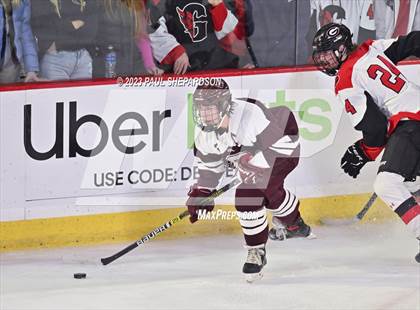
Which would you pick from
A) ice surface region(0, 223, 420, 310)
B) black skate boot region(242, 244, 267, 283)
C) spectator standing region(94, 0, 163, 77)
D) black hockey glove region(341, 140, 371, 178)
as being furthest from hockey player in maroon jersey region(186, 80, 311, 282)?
spectator standing region(94, 0, 163, 77)

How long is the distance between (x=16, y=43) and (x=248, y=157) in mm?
1203

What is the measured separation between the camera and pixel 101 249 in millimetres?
5477

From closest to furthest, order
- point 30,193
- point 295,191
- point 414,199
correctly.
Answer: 1. point 414,199
2. point 30,193
3. point 295,191

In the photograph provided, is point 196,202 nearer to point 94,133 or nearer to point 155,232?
point 155,232

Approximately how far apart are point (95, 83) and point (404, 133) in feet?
5.08

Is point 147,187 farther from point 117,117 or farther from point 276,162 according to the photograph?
point 276,162

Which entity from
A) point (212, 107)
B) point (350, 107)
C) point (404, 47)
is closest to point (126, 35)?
point (212, 107)

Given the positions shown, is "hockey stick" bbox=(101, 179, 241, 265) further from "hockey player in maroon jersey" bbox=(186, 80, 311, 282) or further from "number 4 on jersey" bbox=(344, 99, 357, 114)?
"number 4 on jersey" bbox=(344, 99, 357, 114)

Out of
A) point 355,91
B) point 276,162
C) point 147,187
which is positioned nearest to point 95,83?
point 147,187

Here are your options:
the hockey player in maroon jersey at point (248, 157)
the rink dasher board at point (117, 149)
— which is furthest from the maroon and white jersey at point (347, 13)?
the hockey player in maroon jersey at point (248, 157)

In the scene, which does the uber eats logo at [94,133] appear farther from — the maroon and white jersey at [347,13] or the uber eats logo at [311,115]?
the maroon and white jersey at [347,13]

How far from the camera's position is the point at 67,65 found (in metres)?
5.46

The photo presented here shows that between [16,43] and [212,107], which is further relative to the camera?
[16,43]

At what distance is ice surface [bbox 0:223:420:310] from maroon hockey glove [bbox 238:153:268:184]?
421 mm
